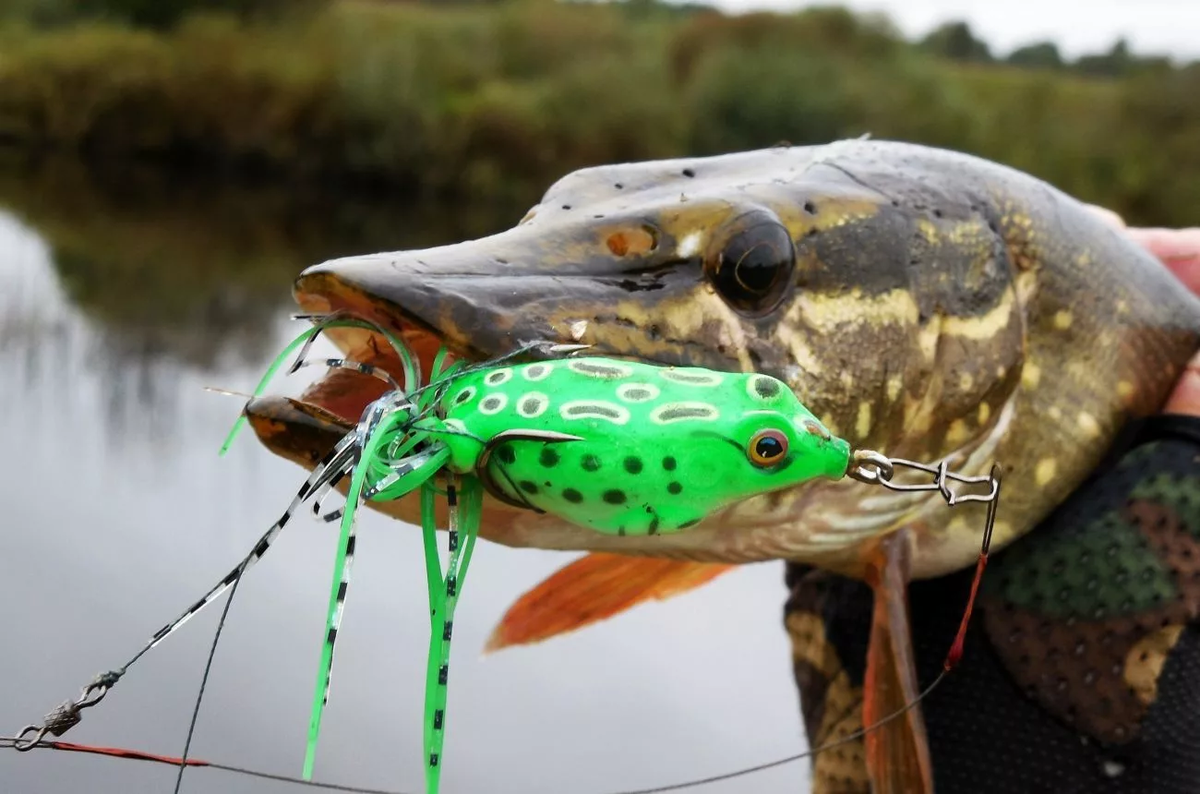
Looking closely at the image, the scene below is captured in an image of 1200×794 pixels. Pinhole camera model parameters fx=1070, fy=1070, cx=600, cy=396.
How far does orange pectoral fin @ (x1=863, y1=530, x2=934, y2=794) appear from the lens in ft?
3.22

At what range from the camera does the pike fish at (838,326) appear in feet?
2.51

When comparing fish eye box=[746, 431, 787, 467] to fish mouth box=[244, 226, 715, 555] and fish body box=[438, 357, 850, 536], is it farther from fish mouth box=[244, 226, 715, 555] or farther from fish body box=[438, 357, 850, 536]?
fish mouth box=[244, 226, 715, 555]

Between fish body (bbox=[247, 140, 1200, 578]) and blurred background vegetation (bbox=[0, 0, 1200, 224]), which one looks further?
blurred background vegetation (bbox=[0, 0, 1200, 224])

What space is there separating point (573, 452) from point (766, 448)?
12cm

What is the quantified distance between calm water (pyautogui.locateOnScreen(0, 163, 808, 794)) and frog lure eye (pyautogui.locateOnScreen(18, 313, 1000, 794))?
134cm

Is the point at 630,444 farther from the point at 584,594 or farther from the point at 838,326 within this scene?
the point at 584,594

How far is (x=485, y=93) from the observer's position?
44.3ft

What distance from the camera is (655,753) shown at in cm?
213

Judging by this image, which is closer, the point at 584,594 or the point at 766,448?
the point at 766,448

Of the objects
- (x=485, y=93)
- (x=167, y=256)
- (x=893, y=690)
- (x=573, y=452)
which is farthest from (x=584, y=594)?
(x=485, y=93)

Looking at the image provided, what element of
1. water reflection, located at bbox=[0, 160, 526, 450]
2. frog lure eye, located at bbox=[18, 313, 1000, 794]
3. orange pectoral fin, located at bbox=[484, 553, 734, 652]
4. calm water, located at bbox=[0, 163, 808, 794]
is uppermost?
frog lure eye, located at bbox=[18, 313, 1000, 794]

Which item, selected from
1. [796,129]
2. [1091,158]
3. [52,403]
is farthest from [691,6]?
[52,403]

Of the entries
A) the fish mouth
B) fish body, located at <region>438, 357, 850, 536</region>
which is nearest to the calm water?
the fish mouth

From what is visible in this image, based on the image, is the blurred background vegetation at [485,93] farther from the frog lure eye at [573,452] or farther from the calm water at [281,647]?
the frog lure eye at [573,452]
